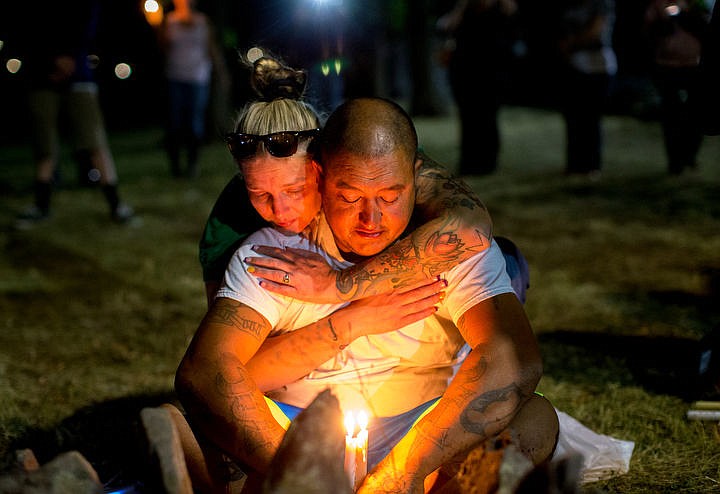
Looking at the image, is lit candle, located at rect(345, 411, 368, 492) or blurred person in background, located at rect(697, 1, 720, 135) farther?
blurred person in background, located at rect(697, 1, 720, 135)

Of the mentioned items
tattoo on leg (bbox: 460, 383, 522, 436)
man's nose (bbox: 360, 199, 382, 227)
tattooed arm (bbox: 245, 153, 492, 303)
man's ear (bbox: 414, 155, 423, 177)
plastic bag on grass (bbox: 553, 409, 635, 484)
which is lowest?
plastic bag on grass (bbox: 553, 409, 635, 484)

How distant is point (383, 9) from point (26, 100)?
60.3ft

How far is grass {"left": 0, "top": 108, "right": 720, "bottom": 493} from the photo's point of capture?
3598mm

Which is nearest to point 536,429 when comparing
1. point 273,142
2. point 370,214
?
point 370,214

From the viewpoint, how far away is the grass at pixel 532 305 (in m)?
3.60

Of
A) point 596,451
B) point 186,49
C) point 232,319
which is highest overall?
point 186,49

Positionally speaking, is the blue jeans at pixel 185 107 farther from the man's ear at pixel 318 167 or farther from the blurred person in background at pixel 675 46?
the man's ear at pixel 318 167

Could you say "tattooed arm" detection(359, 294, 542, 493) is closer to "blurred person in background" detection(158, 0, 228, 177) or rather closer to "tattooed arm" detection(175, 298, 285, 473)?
"tattooed arm" detection(175, 298, 285, 473)

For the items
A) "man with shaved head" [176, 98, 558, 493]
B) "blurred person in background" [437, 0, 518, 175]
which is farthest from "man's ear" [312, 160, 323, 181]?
"blurred person in background" [437, 0, 518, 175]

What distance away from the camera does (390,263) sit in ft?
8.78

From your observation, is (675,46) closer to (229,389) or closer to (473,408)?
(473,408)

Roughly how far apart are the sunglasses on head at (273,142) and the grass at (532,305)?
139 centimetres

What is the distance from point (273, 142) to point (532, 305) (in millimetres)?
3368

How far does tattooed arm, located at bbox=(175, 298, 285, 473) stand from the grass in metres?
0.69
